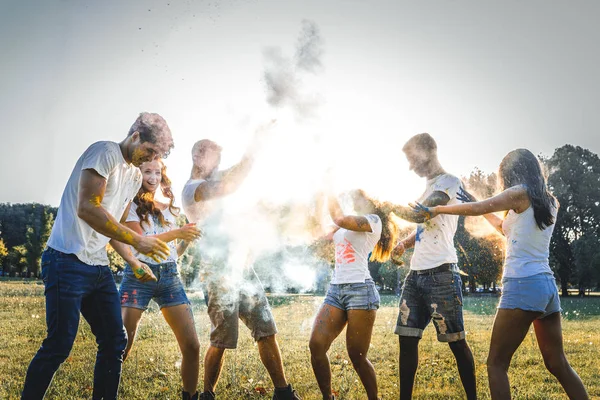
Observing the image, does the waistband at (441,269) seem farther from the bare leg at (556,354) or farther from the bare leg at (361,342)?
the bare leg at (556,354)

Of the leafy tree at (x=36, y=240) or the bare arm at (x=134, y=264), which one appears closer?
the bare arm at (x=134, y=264)

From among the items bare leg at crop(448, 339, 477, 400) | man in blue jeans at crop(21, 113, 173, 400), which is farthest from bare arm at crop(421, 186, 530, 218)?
man in blue jeans at crop(21, 113, 173, 400)

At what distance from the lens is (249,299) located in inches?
177

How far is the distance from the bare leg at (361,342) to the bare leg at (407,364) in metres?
0.27

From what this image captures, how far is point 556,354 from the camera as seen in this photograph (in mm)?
3713

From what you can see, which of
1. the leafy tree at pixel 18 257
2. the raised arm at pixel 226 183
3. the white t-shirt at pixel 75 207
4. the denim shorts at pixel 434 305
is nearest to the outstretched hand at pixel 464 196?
the denim shorts at pixel 434 305

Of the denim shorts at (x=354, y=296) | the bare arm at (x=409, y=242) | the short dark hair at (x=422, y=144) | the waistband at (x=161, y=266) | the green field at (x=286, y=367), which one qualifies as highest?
the short dark hair at (x=422, y=144)

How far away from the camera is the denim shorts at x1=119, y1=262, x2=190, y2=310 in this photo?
14.2ft

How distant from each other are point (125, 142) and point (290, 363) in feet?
15.3

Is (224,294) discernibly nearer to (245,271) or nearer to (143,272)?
(245,271)

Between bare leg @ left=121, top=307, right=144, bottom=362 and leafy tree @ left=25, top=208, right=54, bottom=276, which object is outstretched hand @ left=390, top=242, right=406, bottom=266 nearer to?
bare leg @ left=121, top=307, right=144, bottom=362

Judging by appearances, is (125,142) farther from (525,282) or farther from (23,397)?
(525,282)

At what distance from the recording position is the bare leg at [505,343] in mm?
3545

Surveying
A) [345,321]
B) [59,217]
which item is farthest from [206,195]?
[345,321]
